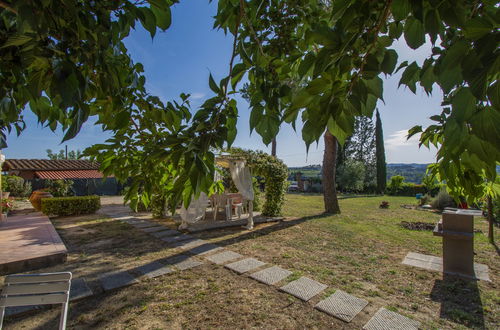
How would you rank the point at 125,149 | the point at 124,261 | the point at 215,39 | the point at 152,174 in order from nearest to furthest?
the point at 152,174 < the point at 125,149 < the point at 215,39 < the point at 124,261

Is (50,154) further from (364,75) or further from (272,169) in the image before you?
(364,75)

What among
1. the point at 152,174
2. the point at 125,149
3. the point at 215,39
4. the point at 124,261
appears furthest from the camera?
the point at 124,261

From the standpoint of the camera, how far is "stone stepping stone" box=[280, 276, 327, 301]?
3826 mm

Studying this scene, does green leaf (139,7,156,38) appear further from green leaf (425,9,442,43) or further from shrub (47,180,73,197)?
shrub (47,180,73,197)

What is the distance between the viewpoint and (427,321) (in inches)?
126

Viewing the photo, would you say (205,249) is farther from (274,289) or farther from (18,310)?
(18,310)

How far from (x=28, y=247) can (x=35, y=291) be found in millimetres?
4565

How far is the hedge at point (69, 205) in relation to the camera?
36.2ft

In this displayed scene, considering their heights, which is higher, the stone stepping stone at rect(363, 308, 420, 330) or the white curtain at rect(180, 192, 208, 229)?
the white curtain at rect(180, 192, 208, 229)

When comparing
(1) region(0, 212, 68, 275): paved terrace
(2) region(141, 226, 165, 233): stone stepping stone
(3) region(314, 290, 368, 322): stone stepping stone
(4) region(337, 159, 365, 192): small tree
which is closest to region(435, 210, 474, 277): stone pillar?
(3) region(314, 290, 368, 322): stone stepping stone

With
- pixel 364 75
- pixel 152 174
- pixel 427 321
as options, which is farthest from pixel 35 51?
pixel 427 321

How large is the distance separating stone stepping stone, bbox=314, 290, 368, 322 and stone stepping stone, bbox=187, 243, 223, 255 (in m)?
3.26

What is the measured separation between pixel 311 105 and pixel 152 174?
32.4 inches

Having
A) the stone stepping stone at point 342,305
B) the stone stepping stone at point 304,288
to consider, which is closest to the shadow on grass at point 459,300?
the stone stepping stone at point 342,305
